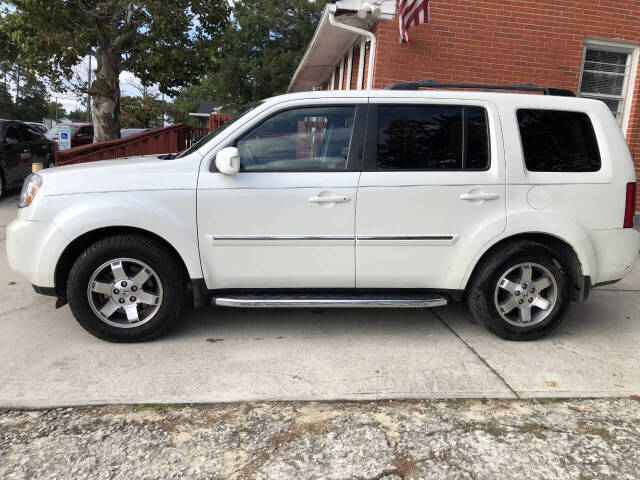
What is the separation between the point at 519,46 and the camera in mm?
7918

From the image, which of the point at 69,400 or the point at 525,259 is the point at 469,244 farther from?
the point at 69,400

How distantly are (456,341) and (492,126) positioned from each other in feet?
5.61

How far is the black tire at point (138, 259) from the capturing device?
384 centimetres

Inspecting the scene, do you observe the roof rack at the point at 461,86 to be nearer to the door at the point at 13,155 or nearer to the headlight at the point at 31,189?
the headlight at the point at 31,189

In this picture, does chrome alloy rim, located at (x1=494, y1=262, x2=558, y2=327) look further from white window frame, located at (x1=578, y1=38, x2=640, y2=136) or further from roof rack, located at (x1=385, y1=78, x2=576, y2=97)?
white window frame, located at (x1=578, y1=38, x2=640, y2=136)

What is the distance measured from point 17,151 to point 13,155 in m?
0.20

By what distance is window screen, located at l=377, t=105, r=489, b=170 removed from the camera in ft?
13.3

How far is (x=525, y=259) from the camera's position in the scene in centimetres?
414

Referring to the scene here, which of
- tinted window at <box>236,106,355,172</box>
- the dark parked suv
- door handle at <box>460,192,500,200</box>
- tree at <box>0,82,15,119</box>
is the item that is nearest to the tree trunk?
the dark parked suv

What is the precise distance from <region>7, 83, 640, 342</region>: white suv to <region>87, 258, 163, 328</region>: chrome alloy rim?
0.04 feet

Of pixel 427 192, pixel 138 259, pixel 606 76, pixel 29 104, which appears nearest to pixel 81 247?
pixel 138 259

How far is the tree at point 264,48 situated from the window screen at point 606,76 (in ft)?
106

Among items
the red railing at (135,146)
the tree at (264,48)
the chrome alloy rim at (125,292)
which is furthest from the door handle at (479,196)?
the tree at (264,48)

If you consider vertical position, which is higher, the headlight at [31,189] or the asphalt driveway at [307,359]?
the headlight at [31,189]
